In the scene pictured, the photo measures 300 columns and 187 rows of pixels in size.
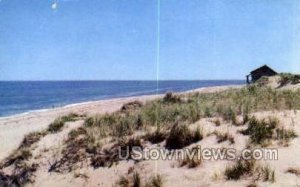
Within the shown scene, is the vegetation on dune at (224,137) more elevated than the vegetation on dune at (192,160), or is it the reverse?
the vegetation on dune at (224,137)

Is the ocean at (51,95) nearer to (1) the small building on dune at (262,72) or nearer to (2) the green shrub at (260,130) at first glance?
(1) the small building on dune at (262,72)

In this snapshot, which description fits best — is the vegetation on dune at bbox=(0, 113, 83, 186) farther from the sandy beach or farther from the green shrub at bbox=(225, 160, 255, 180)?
the green shrub at bbox=(225, 160, 255, 180)

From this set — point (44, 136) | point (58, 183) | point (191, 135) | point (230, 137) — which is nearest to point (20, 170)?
point (58, 183)

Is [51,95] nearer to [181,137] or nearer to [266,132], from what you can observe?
[181,137]

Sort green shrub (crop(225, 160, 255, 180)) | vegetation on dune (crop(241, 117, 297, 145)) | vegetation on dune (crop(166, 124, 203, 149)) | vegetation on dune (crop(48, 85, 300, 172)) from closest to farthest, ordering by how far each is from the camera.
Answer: green shrub (crop(225, 160, 255, 180)) → vegetation on dune (crop(241, 117, 297, 145)) → vegetation on dune (crop(166, 124, 203, 149)) → vegetation on dune (crop(48, 85, 300, 172))

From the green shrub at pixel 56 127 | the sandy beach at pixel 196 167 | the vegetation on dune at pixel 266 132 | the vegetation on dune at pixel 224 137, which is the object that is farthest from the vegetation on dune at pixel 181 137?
the green shrub at pixel 56 127

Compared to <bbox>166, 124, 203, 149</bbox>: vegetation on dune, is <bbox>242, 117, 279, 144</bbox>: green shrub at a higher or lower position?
higher

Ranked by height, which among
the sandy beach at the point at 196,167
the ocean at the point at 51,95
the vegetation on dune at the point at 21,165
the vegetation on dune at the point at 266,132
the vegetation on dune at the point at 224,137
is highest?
the vegetation on dune at the point at 266,132

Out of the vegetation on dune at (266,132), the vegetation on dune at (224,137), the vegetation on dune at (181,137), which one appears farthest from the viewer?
the vegetation on dune at (181,137)

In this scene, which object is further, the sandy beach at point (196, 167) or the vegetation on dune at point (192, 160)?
the vegetation on dune at point (192, 160)

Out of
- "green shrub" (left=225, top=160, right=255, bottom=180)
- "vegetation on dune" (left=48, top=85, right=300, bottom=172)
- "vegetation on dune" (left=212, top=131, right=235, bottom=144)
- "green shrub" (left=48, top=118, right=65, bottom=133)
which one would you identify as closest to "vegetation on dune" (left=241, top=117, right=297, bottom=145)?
"vegetation on dune" (left=48, top=85, right=300, bottom=172)

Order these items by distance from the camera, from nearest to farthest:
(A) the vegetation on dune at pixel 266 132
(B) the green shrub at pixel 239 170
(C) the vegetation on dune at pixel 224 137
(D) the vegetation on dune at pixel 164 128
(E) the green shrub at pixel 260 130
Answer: (B) the green shrub at pixel 239 170 < (A) the vegetation on dune at pixel 266 132 < (E) the green shrub at pixel 260 130 < (C) the vegetation on dune at pixel 224 137 < (D) the vegetation on dune at pixel 164 128

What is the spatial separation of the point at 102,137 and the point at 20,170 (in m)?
2.44

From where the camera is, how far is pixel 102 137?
12891 mm
